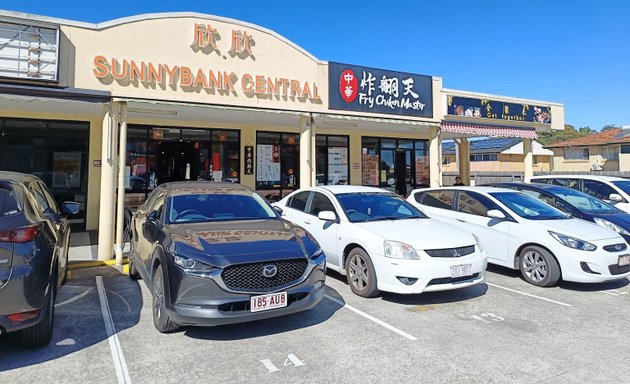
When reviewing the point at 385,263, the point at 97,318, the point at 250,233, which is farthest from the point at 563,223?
the point at 97,318

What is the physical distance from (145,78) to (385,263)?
6351 mm

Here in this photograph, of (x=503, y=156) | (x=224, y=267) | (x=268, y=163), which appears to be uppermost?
(x=503, y=156)

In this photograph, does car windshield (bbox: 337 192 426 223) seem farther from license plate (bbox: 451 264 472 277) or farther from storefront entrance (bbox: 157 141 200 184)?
storefront entrance (bbox: 157 141 200 184)

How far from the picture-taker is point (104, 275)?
22.0 feet

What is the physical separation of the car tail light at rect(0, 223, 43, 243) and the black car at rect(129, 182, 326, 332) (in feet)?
3.81

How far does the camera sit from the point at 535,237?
20.4 feet

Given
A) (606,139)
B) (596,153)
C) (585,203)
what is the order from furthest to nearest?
(596,153) < (606,139) < (585,203)

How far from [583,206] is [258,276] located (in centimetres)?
753

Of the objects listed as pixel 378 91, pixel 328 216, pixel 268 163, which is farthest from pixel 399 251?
pixel 268 163

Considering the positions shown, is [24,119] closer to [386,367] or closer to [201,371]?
[201,371]

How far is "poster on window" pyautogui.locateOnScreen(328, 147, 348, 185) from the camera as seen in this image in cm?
1454

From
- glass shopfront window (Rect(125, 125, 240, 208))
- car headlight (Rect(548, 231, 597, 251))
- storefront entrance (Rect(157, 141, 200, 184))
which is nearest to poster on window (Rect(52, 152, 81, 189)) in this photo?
glass shopfront window (Rect(125, 125, 240, 208))

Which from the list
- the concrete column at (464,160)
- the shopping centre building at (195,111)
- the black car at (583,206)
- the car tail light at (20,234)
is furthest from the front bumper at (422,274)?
the concrete column at (464,160)

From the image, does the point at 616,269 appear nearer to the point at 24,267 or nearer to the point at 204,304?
the point at 204,304
